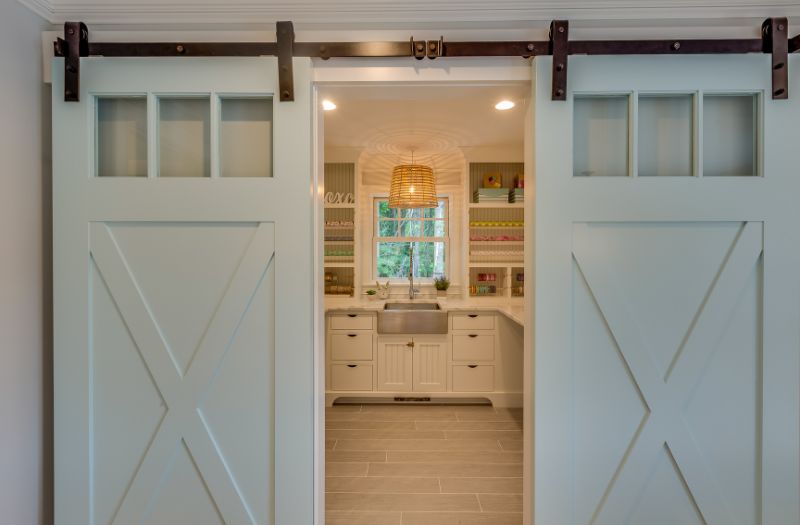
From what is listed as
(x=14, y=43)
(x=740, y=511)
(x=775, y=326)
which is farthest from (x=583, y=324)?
(x=14, y=43)

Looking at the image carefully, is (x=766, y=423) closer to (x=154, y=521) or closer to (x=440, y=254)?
(x=154, y=521)

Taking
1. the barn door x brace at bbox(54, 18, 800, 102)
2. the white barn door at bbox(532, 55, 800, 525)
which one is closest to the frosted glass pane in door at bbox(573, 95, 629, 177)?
the white barn door at bbox(532, 55, 800, 525)

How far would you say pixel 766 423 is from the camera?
130cm

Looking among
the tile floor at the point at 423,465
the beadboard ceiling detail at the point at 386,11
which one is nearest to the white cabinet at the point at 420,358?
the tile floor at the point at 423,465

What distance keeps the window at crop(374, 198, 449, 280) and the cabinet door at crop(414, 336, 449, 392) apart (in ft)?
3.02

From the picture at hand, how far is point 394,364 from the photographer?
3.44 metres

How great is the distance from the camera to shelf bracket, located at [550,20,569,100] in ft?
4.16

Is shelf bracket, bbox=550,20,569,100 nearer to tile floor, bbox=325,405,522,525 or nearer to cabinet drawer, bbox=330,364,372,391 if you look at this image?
tile floor, bbox=325,405,522,525

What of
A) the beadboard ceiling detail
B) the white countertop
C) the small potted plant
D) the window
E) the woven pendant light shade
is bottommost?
the white countertop

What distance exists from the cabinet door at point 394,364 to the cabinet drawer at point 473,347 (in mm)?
423

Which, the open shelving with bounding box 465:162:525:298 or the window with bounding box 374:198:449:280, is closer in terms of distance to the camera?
the open shelving with bounding box 465:162:525:298

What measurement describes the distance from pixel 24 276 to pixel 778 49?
104 inches

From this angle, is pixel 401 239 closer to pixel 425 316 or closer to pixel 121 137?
pixel 425 316

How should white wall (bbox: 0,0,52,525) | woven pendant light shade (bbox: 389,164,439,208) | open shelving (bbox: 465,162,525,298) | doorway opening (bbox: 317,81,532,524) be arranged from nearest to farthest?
white wall (bbox: 0,0,52,525), doorway opening (bbox: 317,81,532,524), woven pendant light shade (bbox: 389,164,439,208), open shelving (bbox: 465,162,525,298)
